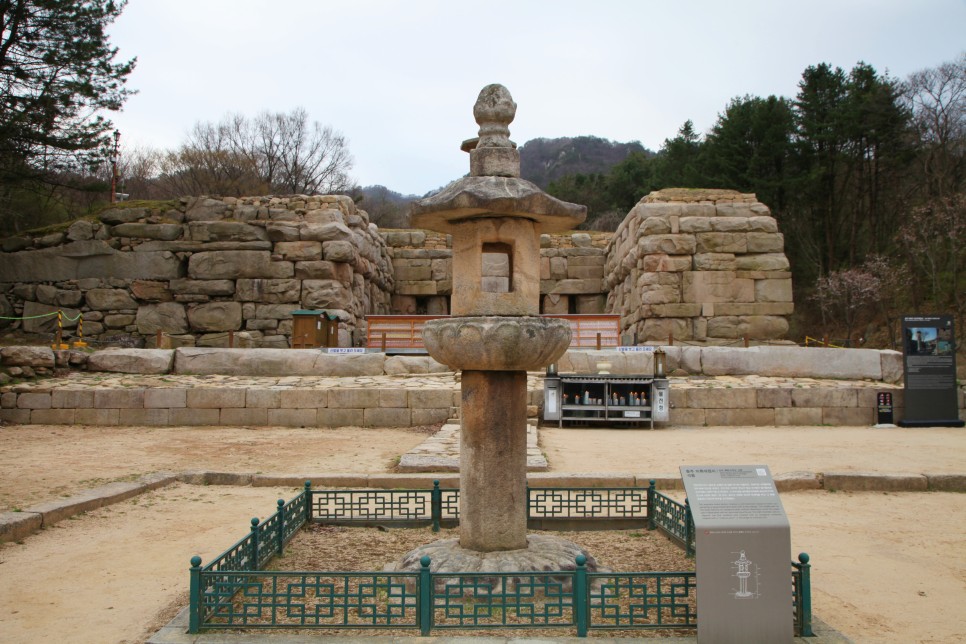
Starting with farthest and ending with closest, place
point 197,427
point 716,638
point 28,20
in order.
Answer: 1. point 28,20
2. point 197,427
3. point 716,638

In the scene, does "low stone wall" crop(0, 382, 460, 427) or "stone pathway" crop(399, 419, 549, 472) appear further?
"low stone wall" crop(0, 382, 460, 427)

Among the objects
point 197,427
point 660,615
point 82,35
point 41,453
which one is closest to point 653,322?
point 197,427

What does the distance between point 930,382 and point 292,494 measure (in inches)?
463

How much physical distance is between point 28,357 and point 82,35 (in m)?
11.4

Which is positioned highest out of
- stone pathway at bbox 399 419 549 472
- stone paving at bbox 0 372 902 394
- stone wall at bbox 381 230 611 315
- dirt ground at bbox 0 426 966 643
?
stone wall at bbox 381 230 611 315

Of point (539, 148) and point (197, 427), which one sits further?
point (539, 148)

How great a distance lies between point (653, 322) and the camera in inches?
752

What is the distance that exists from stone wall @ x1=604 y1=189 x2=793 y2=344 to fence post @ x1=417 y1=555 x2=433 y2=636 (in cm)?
1568

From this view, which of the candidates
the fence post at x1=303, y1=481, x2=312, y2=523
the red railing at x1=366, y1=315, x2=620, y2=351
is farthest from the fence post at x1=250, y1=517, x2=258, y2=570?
the red railing at x1=366, y1=315, x2=620, y2=351

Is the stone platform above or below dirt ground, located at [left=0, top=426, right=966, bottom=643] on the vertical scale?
above

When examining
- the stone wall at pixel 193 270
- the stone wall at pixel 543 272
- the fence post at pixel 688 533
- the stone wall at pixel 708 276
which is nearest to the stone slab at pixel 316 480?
the fence post at pixel 688 533

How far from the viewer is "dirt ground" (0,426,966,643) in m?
4.67

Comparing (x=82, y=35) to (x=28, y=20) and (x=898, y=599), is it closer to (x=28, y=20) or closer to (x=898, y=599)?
(x=28, y=20)

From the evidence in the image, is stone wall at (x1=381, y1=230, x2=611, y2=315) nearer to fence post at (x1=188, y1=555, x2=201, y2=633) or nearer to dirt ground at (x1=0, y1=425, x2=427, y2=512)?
dirt ground at (x1=0, y1=425, x2=427, y2=512)
